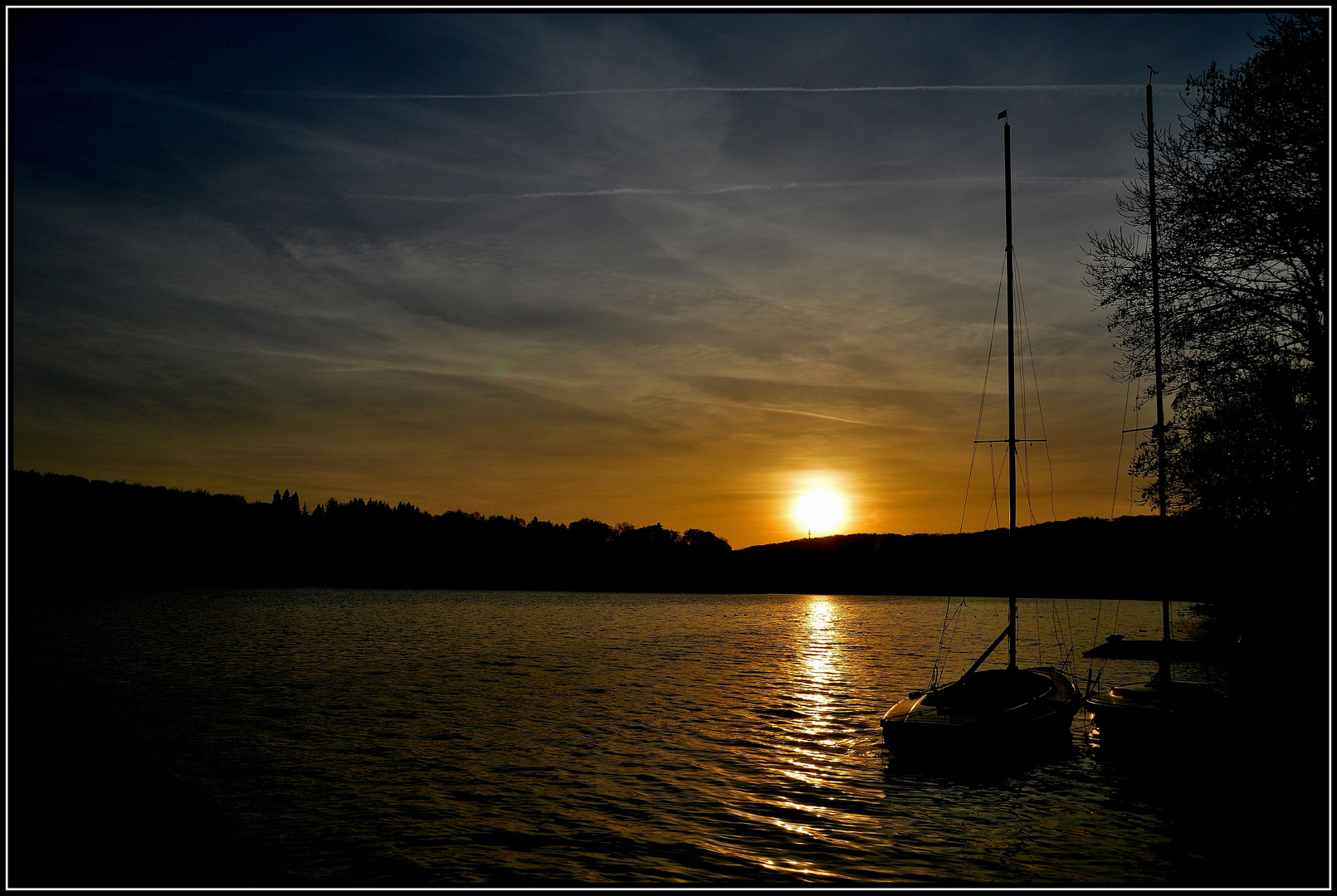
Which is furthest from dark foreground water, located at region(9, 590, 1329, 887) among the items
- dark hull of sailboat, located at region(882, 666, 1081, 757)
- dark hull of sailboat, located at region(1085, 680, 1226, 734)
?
dark hull of sailboat, located at region(882, 666, 1081, 757)

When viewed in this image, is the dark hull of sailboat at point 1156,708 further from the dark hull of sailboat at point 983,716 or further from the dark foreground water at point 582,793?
the dark hull of sailboat at point 983,716

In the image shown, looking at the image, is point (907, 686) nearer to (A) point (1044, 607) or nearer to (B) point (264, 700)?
(B) point (264, 700)

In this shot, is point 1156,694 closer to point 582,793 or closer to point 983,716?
point 983,716

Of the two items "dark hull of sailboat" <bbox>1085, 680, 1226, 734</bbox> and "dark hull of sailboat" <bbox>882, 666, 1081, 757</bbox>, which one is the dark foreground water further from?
"dark hull of sailboat" <bbox>882, 666, 1081, 757</bbox>

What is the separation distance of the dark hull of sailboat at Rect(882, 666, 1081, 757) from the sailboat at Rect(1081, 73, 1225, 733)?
1421 mm

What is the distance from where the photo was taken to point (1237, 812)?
20.2m

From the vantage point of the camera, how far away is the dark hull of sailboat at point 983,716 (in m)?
22.8

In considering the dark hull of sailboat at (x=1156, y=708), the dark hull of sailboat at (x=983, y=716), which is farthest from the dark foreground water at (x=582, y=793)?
the dark hull of sailboat at (x=983, y=716)

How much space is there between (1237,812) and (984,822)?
21.5 ft

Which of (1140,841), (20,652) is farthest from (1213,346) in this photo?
(20,652)

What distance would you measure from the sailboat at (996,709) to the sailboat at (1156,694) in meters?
1.49

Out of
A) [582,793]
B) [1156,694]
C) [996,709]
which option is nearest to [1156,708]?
[1156,694]

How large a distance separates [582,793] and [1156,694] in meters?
17.7

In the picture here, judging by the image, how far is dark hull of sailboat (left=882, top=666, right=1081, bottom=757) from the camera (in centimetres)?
2283
